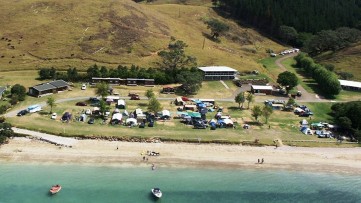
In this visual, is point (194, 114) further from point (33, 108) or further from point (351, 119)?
point (33, 108)

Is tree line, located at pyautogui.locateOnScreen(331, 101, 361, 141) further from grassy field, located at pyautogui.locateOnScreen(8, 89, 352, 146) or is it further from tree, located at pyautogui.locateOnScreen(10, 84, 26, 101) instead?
tree, located at pyautogui.locateOnScreen(10, 84, 26, 101)

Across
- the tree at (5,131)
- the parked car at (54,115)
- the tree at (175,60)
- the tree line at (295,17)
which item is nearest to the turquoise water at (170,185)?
the tree at (5,131)

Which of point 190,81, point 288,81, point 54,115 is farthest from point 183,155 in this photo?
point 288,81

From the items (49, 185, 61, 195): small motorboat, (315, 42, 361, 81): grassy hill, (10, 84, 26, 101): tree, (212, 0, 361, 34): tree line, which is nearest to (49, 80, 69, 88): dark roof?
(10, 84, 26, 101): tree

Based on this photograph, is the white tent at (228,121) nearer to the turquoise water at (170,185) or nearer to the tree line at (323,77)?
the turquoise water at (170,185)

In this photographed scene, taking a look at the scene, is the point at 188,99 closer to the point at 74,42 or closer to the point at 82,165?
the point at 82,165

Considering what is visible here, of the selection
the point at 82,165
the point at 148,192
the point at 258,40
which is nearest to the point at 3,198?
the point at 82,165
